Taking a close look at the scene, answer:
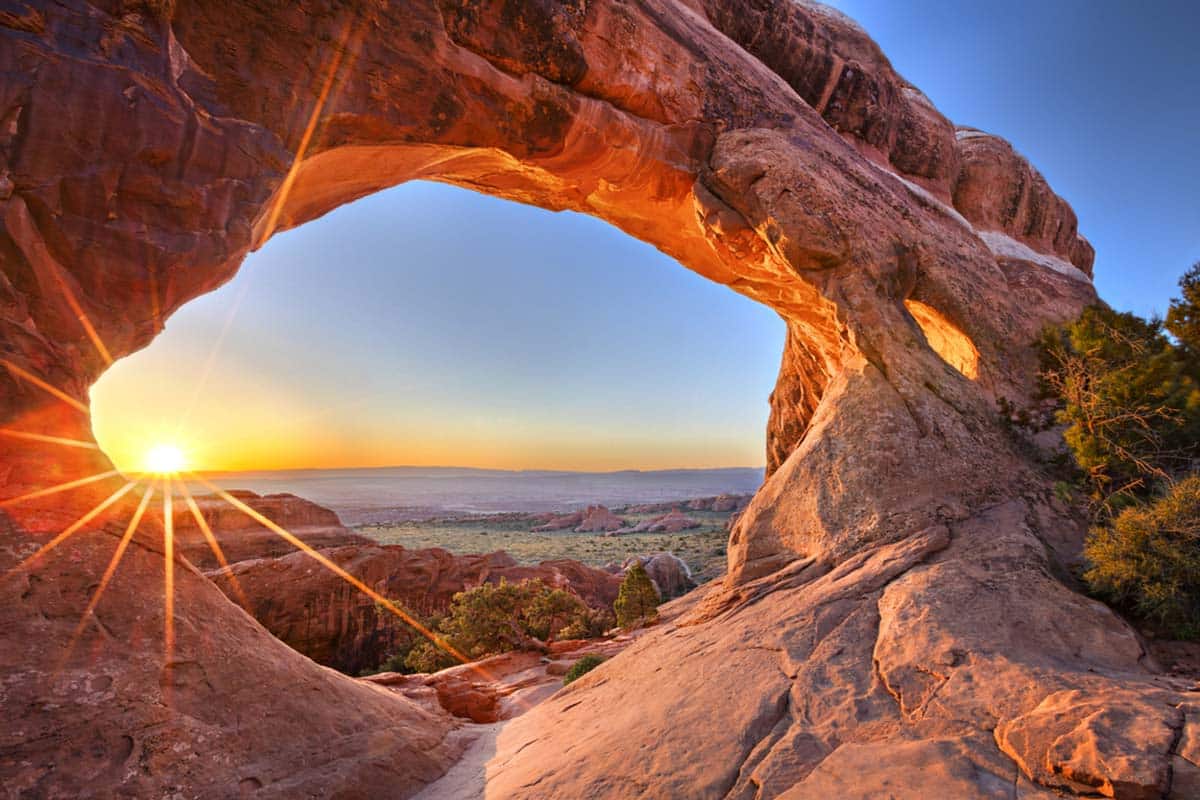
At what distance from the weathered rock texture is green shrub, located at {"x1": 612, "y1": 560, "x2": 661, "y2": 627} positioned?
7317 millimetres

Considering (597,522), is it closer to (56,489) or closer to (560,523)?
(560,523)

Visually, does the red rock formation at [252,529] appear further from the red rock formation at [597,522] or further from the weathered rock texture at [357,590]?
the red rock formation at [597,522]

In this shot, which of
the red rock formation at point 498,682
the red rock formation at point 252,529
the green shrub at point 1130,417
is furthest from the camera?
the red rock formation at point 252,529

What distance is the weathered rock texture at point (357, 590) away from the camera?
25.2 meters

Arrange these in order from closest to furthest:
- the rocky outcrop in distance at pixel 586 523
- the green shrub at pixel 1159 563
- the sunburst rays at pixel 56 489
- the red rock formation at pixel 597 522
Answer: the sunburst rays at pixel 56 489 < the green shrub at pixel 1159 563 < the red rock formation at pixel 597 522 < the rocky outcrop in distance at pixel 586 523

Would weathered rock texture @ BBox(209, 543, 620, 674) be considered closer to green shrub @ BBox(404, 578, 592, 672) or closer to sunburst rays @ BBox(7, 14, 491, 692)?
green shrub @ BBox(404, 578, 592, 672)

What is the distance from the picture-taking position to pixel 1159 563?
22.6ft

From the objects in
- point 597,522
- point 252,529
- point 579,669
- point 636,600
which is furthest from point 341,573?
point 597,522

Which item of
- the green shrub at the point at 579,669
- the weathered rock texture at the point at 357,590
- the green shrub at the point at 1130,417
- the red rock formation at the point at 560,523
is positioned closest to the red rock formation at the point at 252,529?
the weathered rock texture at the point at 357,590

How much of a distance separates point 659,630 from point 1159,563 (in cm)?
783

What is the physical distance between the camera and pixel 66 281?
658cm

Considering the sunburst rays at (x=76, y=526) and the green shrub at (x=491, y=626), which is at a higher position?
the sunburst rays at (x=76, y=526)

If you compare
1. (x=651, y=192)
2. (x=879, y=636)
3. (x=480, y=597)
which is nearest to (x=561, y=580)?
(x=480, y=597)

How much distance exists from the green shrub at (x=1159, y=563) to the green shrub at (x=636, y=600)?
1664 cm
